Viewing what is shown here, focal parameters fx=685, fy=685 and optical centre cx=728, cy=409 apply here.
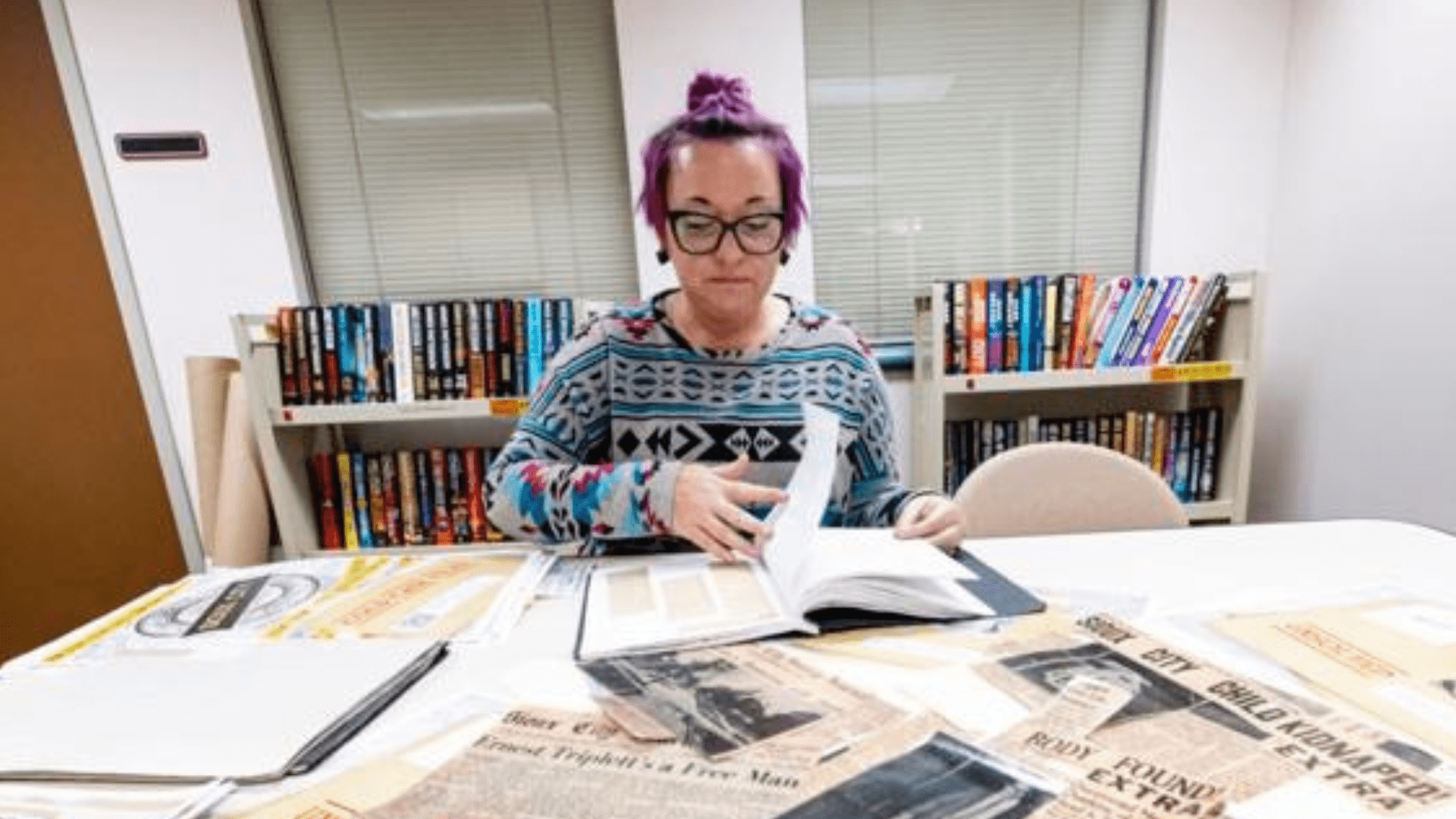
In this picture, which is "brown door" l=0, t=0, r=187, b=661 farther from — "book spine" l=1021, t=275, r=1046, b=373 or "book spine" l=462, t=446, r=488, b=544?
"book spine" l=1021, t=275, r=1046, b=373

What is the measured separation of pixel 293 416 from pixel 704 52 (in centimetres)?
148

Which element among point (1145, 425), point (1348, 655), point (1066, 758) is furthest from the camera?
point (1145, 425)

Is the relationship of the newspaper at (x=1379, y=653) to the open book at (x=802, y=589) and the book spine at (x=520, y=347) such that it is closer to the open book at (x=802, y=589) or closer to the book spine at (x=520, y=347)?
the open book at (x=802, y=589)

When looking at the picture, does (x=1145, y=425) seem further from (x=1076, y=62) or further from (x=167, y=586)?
(x=167, y=586)

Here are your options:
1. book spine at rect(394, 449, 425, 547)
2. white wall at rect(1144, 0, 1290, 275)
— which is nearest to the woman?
book spine at rect(394, 449, 425, 547)

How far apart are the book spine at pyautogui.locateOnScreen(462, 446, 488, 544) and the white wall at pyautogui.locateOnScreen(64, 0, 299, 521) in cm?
76

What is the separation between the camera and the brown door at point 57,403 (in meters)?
1.90

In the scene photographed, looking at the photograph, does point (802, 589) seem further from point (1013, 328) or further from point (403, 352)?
point (403, 352)

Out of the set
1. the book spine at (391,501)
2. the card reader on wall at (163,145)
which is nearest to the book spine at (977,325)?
the book spine at (391,501)

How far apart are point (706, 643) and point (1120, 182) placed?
214cm

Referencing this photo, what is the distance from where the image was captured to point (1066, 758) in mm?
438

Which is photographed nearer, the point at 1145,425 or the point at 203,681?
the point at 203,681

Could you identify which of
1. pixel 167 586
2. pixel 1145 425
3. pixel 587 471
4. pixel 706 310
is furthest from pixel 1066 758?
pixel 1145 425

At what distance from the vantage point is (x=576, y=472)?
0.90 m
